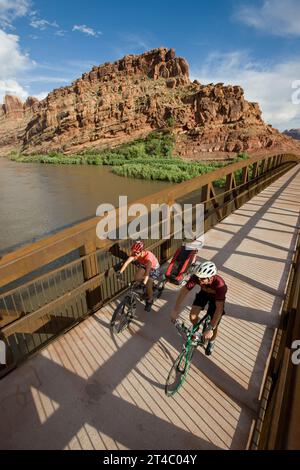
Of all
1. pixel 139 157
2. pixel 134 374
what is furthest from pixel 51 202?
pixel 139 157

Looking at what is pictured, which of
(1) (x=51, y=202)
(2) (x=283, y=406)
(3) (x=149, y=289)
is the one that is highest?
(2) (x=283, y=406)

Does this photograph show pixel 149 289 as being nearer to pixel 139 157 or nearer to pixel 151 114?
pixel 139 157

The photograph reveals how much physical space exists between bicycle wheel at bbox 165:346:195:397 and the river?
13810mm

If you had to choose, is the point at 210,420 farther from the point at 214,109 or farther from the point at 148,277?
the point at 214,109

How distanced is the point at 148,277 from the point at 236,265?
8.30ft

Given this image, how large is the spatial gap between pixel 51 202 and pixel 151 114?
183 ft

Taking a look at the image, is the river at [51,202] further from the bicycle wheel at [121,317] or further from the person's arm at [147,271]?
the person's arm at [147,271]

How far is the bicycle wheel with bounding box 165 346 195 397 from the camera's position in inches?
104

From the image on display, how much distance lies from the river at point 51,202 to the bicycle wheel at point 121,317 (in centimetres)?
1271

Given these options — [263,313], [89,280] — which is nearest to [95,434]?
[89,280]

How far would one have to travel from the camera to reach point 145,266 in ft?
12.0

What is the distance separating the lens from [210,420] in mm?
2412

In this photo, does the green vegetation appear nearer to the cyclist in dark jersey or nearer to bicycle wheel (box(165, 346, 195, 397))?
the cyclist in dark jersey

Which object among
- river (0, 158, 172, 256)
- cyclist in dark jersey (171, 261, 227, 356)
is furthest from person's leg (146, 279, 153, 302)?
river (0, 158, 172, 256)
